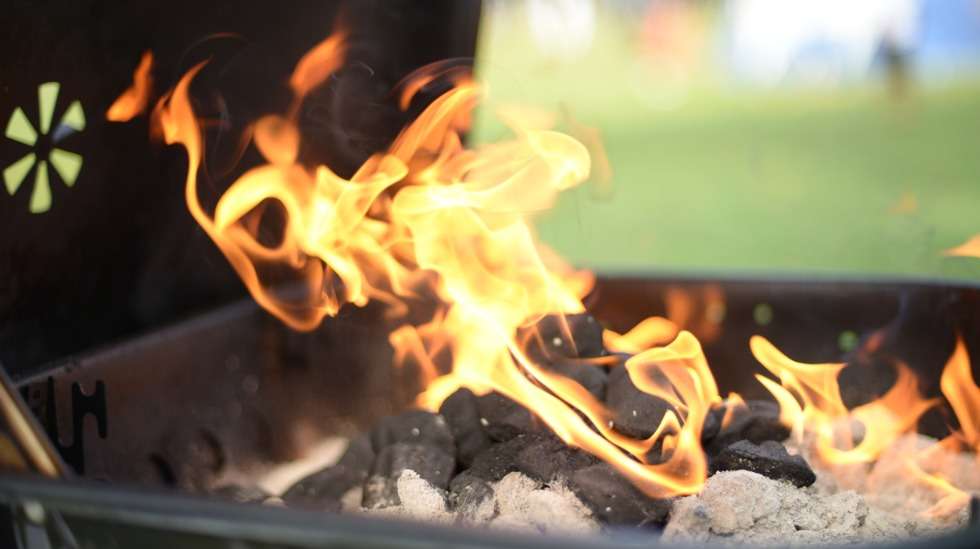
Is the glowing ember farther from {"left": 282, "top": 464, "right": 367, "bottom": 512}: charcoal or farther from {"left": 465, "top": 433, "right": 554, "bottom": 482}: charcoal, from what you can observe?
{"left": 282, "top": 464, "right": 367, "bottom": 512}: charcoal

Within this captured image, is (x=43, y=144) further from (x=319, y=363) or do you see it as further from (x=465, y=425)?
(x=465, y=425)

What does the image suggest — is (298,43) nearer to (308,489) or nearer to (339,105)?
(339,105)

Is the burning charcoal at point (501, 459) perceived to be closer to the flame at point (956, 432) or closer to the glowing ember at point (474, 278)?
the glowing ember at point (474, 278)

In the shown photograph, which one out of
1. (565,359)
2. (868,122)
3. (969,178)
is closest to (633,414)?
(565,359)

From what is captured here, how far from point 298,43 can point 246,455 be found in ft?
2.47

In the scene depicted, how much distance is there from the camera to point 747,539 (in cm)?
137

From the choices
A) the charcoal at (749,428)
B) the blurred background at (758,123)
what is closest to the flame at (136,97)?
the blurred background at (758,123)

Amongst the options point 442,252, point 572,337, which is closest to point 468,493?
point 572,337

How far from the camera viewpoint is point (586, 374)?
169 centimetres

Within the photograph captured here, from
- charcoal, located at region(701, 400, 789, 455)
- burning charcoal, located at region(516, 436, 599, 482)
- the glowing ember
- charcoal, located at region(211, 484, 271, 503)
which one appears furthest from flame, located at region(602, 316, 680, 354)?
charcoal, located at region(211, 484, 271, 503)

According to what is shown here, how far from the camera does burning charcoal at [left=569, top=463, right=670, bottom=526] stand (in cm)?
142

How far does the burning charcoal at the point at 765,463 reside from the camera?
1511 mm

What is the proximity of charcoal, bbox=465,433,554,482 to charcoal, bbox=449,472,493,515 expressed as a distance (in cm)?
2

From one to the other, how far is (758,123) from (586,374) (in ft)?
26.1
